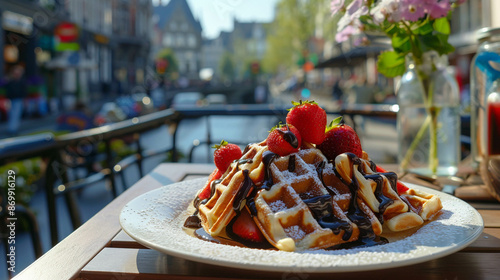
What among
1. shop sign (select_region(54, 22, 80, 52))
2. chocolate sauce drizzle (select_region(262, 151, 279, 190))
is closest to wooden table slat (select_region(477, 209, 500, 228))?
chocolate sauce drizzle (select_region(262, 151, 279, 190))

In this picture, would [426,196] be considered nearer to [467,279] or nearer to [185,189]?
[467,279]

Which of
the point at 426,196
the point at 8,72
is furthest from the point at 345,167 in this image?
the point at 8,72

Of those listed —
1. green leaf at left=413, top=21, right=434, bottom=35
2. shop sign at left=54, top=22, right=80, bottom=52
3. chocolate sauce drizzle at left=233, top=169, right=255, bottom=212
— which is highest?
shop sign at left=54, top=22, right=80, bottom=52

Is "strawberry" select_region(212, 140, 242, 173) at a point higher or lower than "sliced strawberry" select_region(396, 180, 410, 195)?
higher

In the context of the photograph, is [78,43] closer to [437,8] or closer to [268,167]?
[437,8]

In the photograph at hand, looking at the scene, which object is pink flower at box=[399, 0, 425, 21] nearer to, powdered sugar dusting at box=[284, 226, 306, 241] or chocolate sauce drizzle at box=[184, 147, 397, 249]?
chocolate sauce drizzle at box=[184, 147, 397, 249]

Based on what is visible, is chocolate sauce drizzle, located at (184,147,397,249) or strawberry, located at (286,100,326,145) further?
strawberry, located at (286,100,326,145)
